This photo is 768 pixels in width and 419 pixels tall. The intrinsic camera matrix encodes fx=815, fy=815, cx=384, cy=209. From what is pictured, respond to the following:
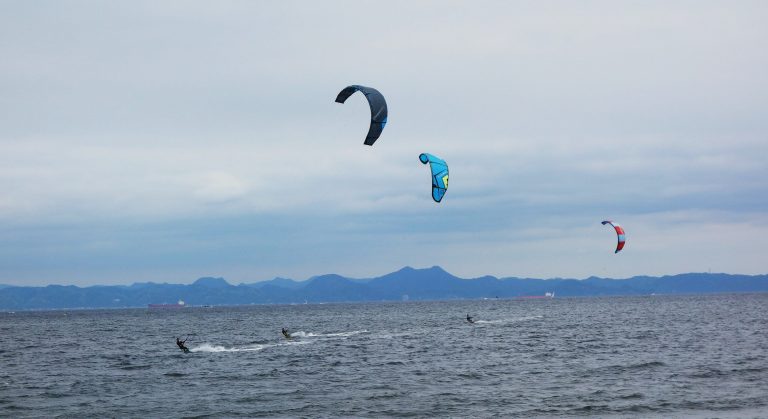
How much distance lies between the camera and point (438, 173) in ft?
112

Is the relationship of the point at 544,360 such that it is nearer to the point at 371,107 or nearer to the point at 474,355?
the point at 474,355

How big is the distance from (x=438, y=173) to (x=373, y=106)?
4.47 metres

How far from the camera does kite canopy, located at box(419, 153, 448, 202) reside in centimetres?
3338

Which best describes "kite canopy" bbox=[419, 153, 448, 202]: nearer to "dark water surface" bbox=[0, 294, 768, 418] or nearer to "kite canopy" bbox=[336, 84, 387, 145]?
"kite canopy" bbox=[336, 84, 387, 145]

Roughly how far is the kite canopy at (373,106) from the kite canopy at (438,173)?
2.65m

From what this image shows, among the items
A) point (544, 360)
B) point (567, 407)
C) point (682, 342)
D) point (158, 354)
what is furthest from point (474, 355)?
point (158, 354)

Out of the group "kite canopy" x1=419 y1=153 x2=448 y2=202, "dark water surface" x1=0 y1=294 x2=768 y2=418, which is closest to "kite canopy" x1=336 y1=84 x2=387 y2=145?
"kite canopy" x1=419 y1=153 x2=448 y2=202

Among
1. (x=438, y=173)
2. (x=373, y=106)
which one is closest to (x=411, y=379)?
(x=438, y=173)

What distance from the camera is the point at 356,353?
5144 centimetres

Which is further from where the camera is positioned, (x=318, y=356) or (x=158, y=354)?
(x=158, y=354)

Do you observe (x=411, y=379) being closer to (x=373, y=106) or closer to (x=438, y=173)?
(x=438, y=173)

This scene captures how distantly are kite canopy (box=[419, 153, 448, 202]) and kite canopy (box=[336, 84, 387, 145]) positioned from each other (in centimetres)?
265

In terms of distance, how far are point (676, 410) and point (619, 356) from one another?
18.1m

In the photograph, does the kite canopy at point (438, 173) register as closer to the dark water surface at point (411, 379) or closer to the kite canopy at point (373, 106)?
the kite canopy at point (373, 106)
